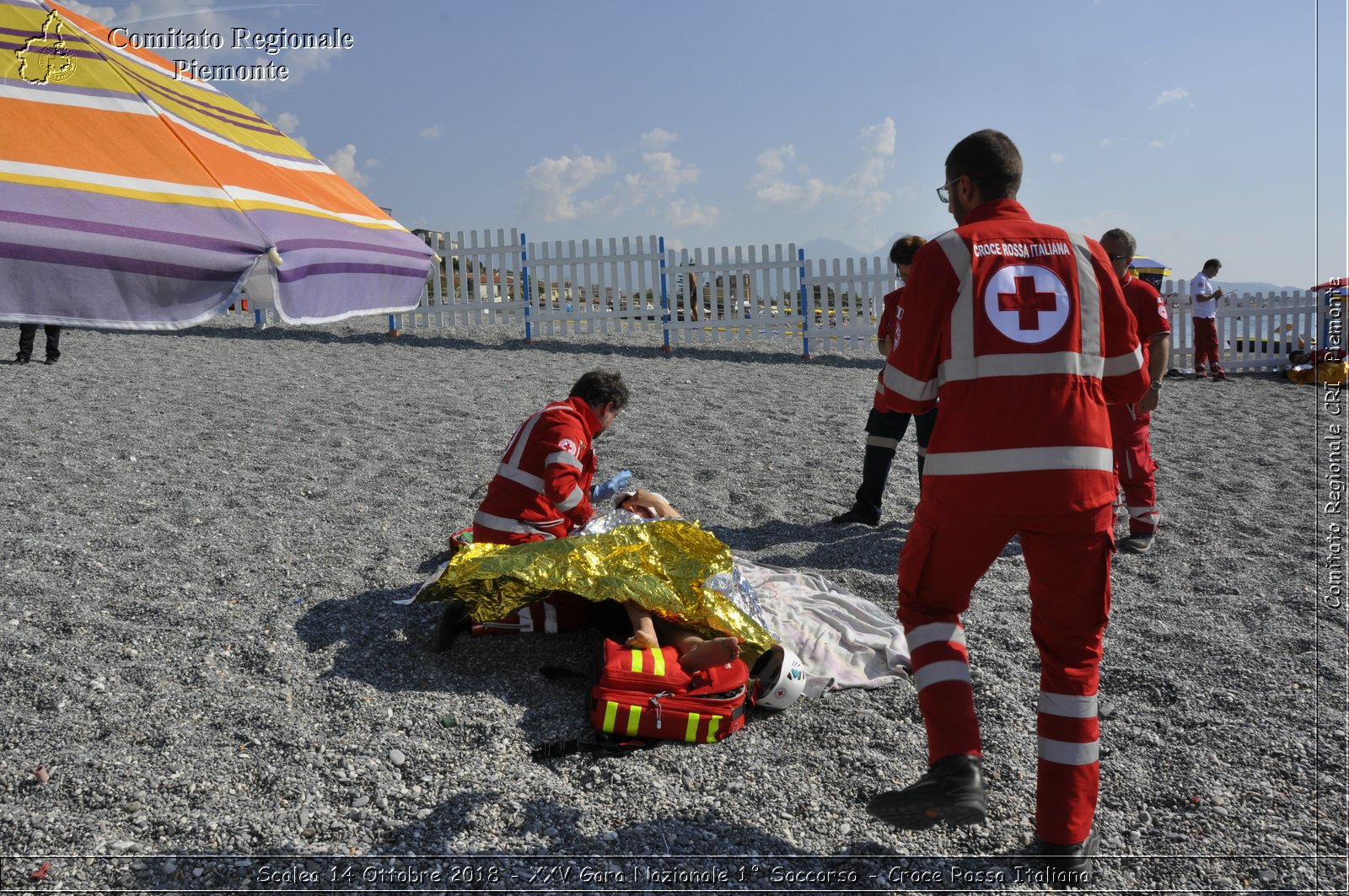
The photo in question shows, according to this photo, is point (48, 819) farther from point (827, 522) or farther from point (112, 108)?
point (827, 522)

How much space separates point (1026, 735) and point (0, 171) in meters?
3.33

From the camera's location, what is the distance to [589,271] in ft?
42.1

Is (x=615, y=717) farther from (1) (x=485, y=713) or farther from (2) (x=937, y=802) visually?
(2) (x=937, y=802)

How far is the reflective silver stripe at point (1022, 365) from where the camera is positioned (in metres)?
2.24

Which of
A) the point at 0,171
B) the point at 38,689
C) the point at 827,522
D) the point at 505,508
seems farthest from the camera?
the point at 827,522

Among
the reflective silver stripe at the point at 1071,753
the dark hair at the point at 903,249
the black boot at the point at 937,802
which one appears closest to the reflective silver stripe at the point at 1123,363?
the reflective silver stripe at the point at 1071,753

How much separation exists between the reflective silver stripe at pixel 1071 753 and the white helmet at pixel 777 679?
971mm

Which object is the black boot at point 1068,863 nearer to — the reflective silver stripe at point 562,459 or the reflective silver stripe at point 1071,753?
the reflective silver stripe at point 1071,753

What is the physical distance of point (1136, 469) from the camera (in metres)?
5.04

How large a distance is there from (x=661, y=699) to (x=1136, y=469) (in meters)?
3.51

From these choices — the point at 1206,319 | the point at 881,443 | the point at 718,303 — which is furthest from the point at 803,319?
the point at 881,443

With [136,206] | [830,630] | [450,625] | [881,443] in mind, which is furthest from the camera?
[881,443]

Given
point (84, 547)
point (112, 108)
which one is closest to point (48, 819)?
point (112, 108)

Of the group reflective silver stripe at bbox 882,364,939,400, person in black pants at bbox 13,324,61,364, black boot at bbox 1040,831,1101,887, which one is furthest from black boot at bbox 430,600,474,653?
person in black pants at bbox 13,324,61,364
